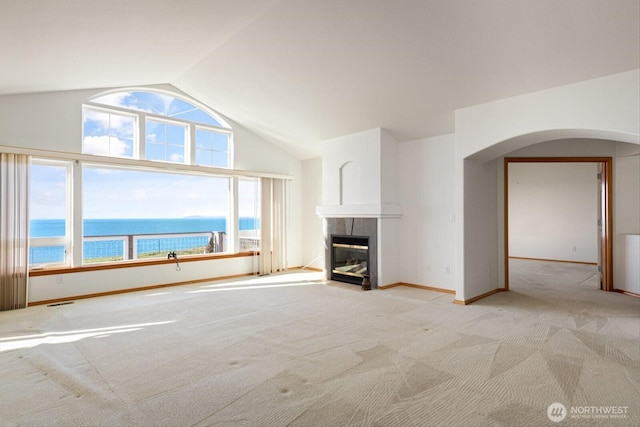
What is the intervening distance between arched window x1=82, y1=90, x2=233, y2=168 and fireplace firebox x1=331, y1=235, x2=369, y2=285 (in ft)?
8.93

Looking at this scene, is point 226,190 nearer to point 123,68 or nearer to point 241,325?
point 123,68

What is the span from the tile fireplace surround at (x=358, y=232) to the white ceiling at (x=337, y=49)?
1.69 meters

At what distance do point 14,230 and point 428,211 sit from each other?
239 inches

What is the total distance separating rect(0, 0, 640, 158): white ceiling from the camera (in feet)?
10.0

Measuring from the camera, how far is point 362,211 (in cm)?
592

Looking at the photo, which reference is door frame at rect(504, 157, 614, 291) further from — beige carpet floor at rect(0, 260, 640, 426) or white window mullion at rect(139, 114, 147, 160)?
white window mullion at rect(139, 114, 147, 160)

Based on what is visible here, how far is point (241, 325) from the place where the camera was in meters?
3.88

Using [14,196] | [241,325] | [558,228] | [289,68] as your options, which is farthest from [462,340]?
[558,228]

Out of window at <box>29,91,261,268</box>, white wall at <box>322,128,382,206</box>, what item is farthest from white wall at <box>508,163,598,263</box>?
window at <box>29,91,261,268</box>

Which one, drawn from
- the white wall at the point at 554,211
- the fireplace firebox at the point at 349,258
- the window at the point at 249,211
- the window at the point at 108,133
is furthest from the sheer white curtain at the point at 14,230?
the white wall at the point at 554,211

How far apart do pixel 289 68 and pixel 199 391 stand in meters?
4.00

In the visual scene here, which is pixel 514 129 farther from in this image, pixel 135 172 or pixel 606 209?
pixel 135 172

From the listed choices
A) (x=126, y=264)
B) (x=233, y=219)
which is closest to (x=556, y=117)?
(x=233, y=219)

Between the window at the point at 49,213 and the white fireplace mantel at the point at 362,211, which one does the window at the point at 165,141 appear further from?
the white fireplace mantel at the point at 362,211
